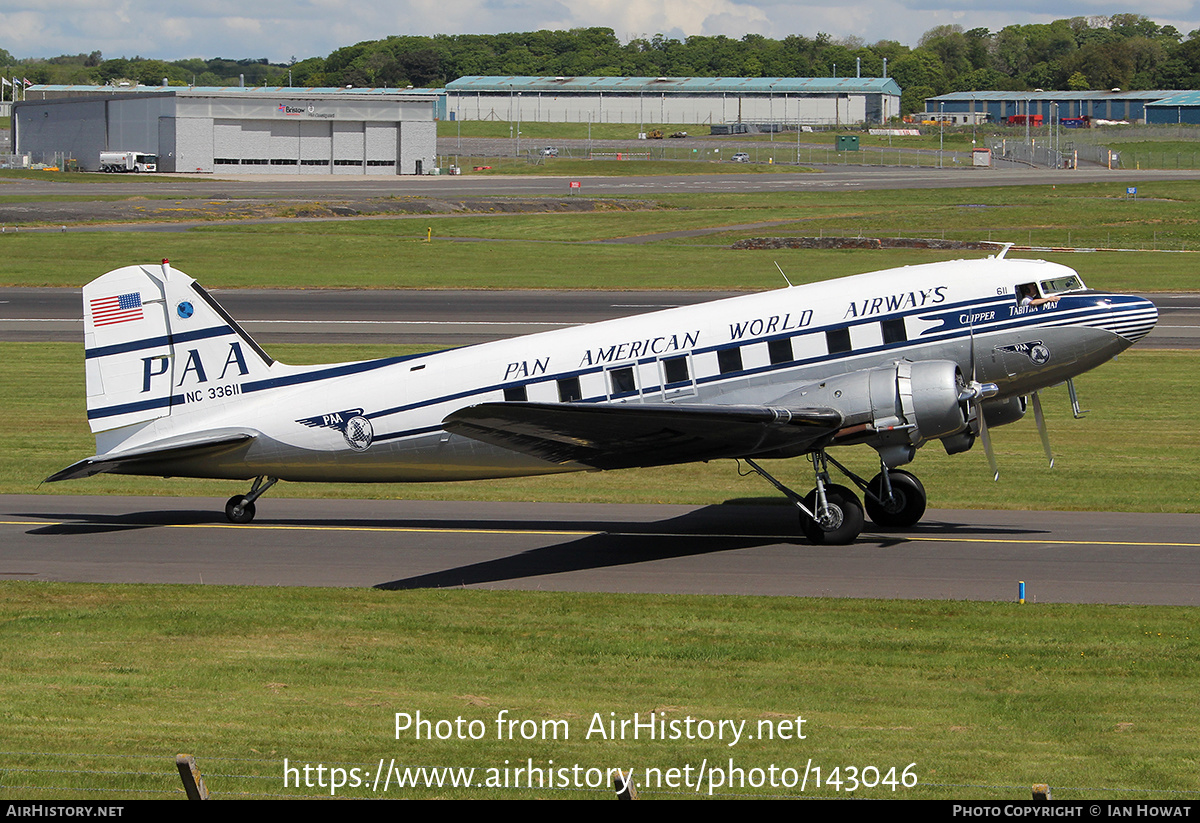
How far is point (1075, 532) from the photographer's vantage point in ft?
72.5

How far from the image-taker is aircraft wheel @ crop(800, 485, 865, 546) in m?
21.5

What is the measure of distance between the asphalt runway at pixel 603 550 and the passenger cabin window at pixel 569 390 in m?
2.71

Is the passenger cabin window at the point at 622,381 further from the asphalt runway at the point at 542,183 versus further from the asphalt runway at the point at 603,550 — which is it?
the asphalt runway at the point at 542,183

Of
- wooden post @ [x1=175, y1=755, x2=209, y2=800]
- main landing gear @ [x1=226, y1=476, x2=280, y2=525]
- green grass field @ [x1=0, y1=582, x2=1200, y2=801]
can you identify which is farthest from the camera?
main landing gear @ [x1=226, y1=476, x2=280, y2=525]

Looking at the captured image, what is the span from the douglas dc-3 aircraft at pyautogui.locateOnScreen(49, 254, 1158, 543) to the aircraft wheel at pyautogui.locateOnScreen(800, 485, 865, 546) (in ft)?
0.09

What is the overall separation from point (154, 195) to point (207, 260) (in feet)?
129

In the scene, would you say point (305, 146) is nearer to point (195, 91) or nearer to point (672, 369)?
point (195, 91)

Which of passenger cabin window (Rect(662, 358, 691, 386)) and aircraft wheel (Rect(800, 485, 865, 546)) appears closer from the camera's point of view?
aircraft wheel (Rect(800, 485, 865, 546))

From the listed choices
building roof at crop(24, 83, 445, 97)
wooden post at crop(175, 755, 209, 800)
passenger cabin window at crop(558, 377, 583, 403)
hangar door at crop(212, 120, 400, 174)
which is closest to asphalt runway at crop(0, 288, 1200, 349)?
passenger cabin window at crop(558, 377, 583, 403)

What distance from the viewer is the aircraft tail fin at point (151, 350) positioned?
22703mm

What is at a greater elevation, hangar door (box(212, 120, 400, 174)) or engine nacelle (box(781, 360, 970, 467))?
hangar door (box(212, 120, 400, 174))

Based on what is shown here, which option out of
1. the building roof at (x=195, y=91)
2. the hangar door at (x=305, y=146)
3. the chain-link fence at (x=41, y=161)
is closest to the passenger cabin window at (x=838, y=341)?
the building roof at (x=195, y=91)

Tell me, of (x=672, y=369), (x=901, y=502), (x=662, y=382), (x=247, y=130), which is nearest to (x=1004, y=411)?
(x=901, y=502)

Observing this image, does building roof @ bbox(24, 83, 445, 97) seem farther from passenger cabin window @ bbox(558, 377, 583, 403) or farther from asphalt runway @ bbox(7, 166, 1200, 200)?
passenger cabin window @ bbox(558, 377, 583, 403)
